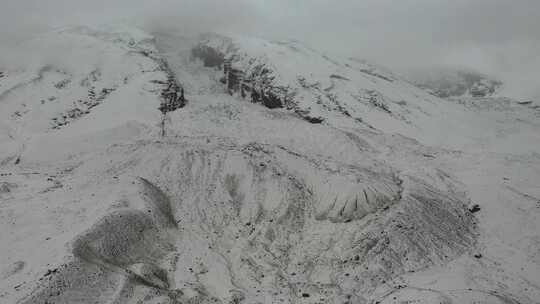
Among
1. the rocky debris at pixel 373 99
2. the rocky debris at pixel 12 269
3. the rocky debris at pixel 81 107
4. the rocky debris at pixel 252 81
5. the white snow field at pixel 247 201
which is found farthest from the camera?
the rocky debris at pixel 252 81

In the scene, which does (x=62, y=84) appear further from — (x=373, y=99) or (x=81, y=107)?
(x=373, y=99)

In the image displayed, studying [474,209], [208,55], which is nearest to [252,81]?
[208,55]

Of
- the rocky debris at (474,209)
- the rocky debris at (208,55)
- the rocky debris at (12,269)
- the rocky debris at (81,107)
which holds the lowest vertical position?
the rocky debris at (208,55)

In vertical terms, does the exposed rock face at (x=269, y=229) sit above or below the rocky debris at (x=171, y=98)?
above

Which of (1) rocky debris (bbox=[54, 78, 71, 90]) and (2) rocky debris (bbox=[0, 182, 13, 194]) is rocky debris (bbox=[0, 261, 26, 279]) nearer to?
(2) rocky debris (bbox=[0, 182, 13, 194])

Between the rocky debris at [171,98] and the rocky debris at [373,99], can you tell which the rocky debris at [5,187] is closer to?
the rocky debris at [171,98]

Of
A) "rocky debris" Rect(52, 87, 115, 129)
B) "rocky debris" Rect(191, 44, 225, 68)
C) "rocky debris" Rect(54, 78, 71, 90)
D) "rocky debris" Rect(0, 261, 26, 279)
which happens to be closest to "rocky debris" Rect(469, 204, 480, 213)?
"rocky debris" Rect(0, 261, 26, 279)

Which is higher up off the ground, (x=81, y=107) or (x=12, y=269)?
(x=12, y=269)

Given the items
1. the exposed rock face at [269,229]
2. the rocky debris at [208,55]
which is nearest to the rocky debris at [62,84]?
the exposed rock face at [269,229]
